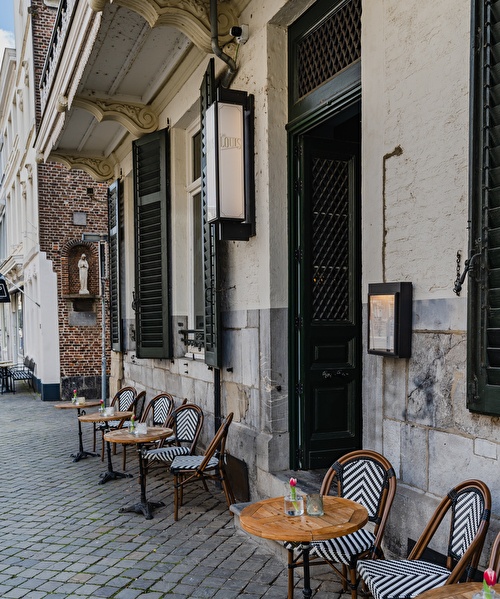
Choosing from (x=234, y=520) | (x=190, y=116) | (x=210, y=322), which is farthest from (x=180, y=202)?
(x=234, y=520)

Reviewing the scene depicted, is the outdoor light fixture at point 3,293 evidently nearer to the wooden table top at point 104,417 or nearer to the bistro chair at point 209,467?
the wooden table top at point 104,417

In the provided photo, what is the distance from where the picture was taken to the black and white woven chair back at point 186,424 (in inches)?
237

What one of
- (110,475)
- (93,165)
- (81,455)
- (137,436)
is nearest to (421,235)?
(137,436)

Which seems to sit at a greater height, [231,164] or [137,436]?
[231,164]

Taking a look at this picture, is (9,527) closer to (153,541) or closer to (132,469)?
(153,541)

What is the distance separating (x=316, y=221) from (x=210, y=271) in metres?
1.27

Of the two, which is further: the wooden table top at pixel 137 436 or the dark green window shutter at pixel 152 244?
the dark green window shutter at pixel 152 244

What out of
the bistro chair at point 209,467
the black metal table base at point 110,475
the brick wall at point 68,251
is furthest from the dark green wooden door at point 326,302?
the brick wall at point 68,251

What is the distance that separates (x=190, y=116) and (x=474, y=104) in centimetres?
484

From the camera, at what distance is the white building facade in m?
2.91

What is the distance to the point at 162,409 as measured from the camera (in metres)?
6.91

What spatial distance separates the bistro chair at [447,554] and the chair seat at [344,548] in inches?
7.1

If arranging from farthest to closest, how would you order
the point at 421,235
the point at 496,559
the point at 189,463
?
the point at 189,463
the point at 421,235
the point at 496,559

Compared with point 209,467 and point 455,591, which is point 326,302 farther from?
point 455,591
